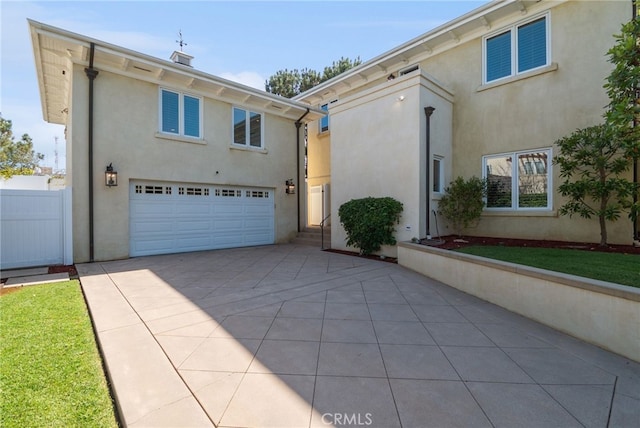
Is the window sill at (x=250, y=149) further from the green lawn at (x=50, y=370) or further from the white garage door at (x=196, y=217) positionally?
the green lawn at (x=50, y=370)

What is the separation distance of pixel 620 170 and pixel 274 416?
846cm

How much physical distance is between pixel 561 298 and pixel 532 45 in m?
7.76

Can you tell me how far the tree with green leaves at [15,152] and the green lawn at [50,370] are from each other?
23.9m

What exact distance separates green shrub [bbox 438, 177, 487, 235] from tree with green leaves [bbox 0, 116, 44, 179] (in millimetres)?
27151

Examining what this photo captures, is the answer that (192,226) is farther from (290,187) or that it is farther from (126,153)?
(290,187)

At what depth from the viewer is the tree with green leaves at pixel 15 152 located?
2300 centimetres

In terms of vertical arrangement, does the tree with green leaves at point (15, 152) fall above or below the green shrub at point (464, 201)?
above

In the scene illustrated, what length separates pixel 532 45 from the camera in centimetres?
822

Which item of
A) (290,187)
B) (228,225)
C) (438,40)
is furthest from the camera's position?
(290,187)

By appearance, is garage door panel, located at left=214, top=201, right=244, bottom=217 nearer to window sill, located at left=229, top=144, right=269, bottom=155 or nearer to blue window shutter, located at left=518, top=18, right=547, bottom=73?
window sill, located at left=229, top=144, right=269, bottom=155

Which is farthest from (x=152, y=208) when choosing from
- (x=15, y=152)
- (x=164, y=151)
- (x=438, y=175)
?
(x=15, y=152)

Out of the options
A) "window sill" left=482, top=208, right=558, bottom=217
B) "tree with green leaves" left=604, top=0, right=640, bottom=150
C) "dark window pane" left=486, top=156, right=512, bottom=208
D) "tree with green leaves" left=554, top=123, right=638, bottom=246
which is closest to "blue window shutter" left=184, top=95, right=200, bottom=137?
"dark window pane" left=486, top=156, right=512, bottom=208

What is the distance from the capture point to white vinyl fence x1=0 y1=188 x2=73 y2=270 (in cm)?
700

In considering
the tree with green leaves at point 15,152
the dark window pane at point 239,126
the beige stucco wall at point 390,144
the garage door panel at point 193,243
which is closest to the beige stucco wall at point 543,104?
the beige stucco wall at point 390,144
